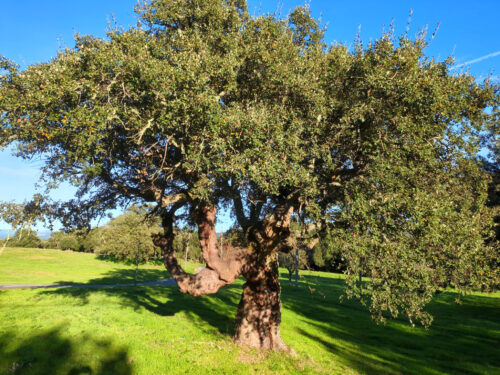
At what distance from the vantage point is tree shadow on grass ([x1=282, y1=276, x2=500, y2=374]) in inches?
717

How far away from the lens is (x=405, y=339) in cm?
2494

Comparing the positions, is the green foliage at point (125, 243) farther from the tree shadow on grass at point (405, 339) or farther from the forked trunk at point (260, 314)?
the forked trunk at point (260, 314)

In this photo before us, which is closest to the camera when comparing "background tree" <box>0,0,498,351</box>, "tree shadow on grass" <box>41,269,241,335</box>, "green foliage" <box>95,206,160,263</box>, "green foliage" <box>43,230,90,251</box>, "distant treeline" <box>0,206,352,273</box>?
"background tree" <box>0,0,498,351</box>

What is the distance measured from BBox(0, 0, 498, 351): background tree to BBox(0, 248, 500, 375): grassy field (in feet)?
12.1

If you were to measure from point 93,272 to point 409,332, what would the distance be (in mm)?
53579

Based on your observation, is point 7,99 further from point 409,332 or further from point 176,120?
point 409,332

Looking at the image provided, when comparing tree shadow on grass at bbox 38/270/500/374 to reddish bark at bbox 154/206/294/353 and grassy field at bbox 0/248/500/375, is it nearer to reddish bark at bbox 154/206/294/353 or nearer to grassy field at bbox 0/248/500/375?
grassy field at bbox 0/248/500/375

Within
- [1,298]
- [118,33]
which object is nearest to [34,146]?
[118,33]

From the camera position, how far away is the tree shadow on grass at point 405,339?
59.8 ft

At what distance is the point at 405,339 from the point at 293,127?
→ 75.8ft

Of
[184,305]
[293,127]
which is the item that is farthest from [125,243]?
[293,127]

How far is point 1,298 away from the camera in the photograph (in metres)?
25.2

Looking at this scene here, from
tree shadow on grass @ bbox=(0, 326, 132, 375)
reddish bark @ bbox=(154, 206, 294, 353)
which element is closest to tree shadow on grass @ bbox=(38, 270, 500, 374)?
reddish bark @ bbox=(154, 206, 294, 353)

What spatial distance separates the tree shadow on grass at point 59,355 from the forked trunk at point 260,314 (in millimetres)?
6216
